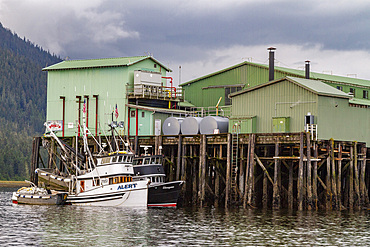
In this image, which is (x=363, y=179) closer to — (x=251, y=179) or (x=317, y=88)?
(x=317, y=88)

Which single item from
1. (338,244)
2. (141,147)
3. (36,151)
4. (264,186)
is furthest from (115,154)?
(338,244)

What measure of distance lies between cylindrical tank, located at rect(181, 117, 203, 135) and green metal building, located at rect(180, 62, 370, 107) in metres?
14.3

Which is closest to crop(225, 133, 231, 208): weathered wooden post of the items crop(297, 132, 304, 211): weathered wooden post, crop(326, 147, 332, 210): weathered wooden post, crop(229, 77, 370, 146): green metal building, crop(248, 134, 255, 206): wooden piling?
crop(248, 134, 255, 206): wooden piling

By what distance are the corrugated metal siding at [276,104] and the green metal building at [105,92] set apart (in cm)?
1389

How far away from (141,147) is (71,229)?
83.2 ft

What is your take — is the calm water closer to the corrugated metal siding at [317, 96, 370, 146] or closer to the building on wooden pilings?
the building on wooden pilings

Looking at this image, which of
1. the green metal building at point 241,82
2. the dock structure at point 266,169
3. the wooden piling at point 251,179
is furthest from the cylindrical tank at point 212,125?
the green metal building at point 241,82

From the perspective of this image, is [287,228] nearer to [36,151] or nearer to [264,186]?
[264,186]

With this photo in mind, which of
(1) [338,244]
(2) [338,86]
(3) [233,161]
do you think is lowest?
(1) [338,244]

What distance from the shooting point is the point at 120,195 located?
65.9 meters

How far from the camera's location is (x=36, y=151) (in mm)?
82062

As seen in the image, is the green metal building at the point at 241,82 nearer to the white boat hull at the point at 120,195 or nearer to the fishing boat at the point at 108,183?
the fishing boat at the point at 108,183

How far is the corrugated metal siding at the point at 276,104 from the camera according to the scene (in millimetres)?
65125

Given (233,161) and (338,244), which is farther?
(233,161)
